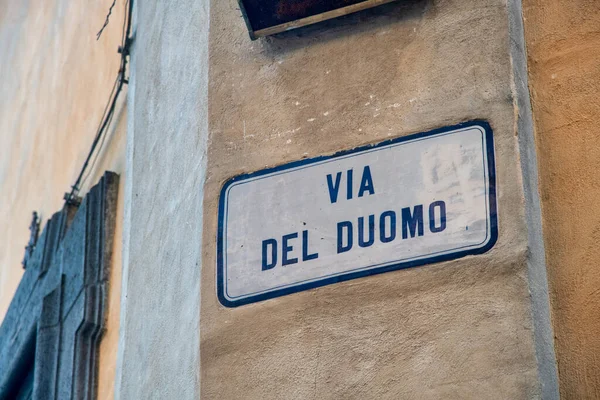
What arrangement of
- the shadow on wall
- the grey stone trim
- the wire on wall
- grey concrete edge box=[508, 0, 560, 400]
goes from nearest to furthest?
grey concrete edge box=[508, 0, 560, 400] < the shadow on wall < the grey stone trim < the wire on wall

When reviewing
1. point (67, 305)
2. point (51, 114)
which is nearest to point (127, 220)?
point (67, 305)

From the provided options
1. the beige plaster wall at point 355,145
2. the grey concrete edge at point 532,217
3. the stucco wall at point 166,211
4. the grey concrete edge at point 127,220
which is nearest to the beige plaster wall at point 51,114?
the grey concrete edge at point 127,220

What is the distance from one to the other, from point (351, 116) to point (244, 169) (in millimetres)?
369

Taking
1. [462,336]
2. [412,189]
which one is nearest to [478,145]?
[412,189]

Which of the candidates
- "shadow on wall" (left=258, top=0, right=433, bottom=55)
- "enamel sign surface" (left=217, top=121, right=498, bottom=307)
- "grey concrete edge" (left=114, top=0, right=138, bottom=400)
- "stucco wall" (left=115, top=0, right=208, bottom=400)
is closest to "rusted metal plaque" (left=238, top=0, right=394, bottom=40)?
"shadow on wall" (left=258, top=0, right=433, bottom=55)

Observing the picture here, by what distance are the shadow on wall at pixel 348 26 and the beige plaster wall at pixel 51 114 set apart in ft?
4.86

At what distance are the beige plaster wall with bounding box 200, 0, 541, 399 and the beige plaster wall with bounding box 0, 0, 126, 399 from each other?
134 cm

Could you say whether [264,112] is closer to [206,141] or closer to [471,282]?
[206,141]

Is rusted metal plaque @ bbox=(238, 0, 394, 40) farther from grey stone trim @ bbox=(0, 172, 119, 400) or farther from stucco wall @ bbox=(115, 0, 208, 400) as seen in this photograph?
grey stone trim @ bbox=(0, 172, 119, 400)

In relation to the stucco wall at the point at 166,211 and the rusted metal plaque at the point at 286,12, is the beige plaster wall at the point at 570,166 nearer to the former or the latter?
the rusted metal plaque at the point at 286,12

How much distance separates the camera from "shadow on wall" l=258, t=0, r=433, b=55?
418 centimetres

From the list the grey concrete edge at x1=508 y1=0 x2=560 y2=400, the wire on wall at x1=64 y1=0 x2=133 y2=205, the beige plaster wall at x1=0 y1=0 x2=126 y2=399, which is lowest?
the grey concrete edge at x1=508 y1=0 x2=560 y2=400

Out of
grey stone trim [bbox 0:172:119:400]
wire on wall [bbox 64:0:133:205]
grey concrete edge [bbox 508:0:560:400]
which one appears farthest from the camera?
wire on wall [bbox 64:0:133:205]

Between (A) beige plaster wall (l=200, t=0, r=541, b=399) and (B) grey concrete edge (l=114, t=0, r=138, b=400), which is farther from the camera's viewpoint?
(B) grey concrete edge (l=114, t=0, r=138, b=400)
